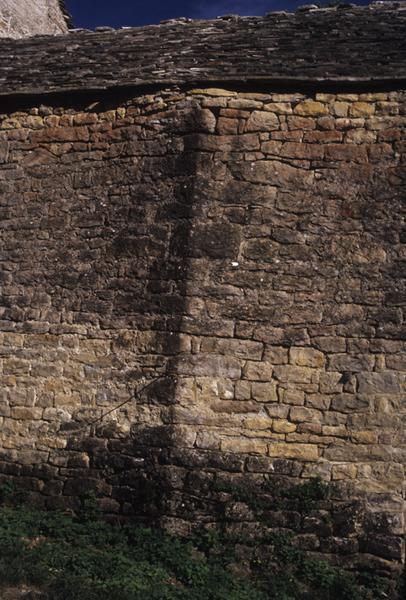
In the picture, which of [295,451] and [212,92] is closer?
[295,451]

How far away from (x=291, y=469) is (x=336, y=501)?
46 cm

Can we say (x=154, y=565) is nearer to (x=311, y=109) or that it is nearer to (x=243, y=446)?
(x=243, y=446)

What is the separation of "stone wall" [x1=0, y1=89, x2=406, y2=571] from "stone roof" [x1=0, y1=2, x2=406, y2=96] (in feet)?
0.84

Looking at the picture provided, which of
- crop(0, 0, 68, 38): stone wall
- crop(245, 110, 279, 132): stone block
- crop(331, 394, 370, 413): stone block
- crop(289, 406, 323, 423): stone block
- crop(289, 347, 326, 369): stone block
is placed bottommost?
crop(289, 406, 323, 423): stone block

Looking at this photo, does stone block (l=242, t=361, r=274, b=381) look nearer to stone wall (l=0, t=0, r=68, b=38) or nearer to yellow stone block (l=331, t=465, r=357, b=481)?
yellow stone block (l=331, t=465, r=357, b=481)

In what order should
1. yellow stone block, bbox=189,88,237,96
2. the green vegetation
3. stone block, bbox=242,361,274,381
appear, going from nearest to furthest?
the green vegetation → stone block, bbox=242,361,274,381 → yellow stone block, bbox=189,88,237,96

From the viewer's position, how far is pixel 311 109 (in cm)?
649

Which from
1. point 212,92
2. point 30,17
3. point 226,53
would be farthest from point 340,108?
point 30,17

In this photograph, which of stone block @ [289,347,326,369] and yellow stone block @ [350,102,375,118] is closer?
stone block @ [289,347,326,369]

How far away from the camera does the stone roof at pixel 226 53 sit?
21.9 ft

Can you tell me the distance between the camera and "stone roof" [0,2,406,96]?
21.9 feet

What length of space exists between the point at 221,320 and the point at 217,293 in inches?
9.9

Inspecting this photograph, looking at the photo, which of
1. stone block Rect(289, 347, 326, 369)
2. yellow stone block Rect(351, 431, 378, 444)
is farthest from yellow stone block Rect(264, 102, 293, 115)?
yellow stone block Rect(351, 431, 378, 444)

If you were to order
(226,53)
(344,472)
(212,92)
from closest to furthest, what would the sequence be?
(344,472), (212,92), (226,53)
